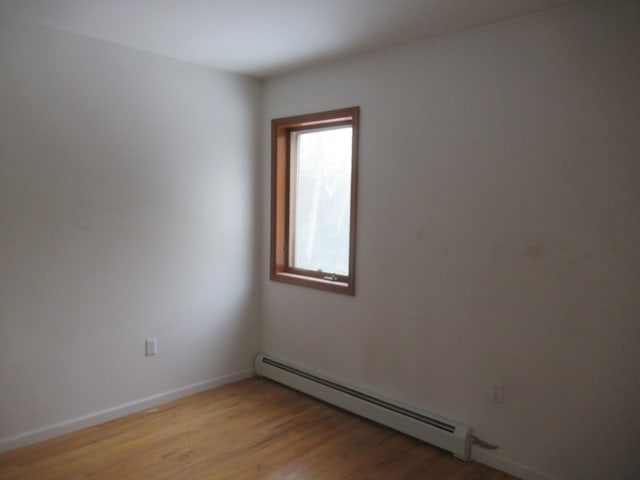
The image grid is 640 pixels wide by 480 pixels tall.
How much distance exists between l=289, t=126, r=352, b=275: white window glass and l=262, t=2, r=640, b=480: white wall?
0.33m

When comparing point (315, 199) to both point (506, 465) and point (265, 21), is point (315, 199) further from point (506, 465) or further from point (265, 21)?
point (506, 465)

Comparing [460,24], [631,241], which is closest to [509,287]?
[631,241]

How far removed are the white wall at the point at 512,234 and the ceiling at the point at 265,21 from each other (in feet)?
0.61

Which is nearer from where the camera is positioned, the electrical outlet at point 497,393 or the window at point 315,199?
the electrical outlet at point 497,393

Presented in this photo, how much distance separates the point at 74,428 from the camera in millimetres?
2920

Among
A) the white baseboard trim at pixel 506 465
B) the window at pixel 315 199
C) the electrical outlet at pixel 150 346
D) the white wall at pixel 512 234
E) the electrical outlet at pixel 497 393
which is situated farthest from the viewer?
the window at pixel 315 199

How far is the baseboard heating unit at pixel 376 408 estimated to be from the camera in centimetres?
266

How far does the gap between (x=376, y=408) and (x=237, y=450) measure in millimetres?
950

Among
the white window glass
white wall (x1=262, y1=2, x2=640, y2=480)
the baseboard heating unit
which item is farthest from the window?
the baseboard heating unit

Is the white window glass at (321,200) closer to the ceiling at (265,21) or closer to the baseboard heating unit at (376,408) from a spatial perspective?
the ceiling at (265,21)

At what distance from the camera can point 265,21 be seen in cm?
252

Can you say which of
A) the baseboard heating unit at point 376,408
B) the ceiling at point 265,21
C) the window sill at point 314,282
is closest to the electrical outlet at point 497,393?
the baseboard heating unit at point 376,408

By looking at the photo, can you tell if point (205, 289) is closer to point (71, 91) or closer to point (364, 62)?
point (71, 91)

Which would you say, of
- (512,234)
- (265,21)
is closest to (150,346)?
(265,21)
